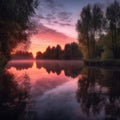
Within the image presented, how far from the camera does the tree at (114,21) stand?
207 ft

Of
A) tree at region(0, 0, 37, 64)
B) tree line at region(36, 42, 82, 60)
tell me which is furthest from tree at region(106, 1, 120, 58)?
tree line at region(36, 42, 82, 60)

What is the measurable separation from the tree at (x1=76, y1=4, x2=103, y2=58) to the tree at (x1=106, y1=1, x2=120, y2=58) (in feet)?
11.1

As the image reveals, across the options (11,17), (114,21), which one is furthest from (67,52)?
(11,17)

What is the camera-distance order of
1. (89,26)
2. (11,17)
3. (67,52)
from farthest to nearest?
(67,52), (89,26), (11,17)

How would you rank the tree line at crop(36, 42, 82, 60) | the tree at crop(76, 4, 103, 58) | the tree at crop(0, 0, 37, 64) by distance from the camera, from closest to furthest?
the tree at crop(0, 0, 37, 64) < the tree at crop(76, 4, 103, 58) < the tree line at crop(36, 42, 82, 60)

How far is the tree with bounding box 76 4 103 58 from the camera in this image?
6825 cm

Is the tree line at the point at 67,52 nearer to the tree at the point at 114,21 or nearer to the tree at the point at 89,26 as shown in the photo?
the tree at the point at 89,26

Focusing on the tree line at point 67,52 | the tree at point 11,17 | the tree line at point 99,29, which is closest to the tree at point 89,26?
the tree line at point 99,29

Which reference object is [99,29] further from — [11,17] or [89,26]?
[11,17]

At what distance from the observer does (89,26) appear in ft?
227

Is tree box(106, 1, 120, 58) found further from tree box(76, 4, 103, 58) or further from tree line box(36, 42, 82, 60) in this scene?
tree line box(36, 42, 82, 60)

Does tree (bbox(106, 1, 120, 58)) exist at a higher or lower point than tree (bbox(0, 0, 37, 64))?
higher

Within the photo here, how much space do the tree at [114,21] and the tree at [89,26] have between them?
3.38 m

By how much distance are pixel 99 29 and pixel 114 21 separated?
5473mm
